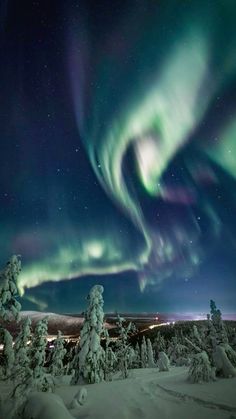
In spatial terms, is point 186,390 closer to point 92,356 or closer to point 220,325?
point 92,356

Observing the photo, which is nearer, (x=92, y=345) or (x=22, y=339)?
(x=92, y=345)

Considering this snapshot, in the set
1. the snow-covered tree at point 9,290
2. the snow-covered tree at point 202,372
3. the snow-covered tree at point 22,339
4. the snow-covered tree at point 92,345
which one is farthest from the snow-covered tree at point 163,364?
the snow-covered tree at point 9,290

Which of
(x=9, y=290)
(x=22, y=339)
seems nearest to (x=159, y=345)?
(x=22, y=339)

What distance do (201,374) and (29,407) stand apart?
16.1 meters

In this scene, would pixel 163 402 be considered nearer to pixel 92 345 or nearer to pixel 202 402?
pixel 202 402

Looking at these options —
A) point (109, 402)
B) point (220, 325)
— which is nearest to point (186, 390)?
point (109, 402)

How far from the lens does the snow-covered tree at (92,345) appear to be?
94.2ft

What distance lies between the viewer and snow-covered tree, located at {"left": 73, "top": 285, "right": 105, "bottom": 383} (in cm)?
2870

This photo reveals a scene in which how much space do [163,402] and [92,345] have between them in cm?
1497

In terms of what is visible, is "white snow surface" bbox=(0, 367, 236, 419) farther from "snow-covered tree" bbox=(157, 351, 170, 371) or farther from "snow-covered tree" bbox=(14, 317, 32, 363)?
"snow-covered tree" bbox=(14, 317, 32, 363)

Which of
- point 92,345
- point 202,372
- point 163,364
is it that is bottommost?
point 202,372

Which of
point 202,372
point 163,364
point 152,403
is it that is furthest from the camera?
point 163,364

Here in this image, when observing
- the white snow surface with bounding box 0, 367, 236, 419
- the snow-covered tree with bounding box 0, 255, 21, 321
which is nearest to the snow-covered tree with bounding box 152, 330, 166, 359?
the white snow surface with bounding box 0, 367, 236, 419

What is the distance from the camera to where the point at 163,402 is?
16094 millimetres
